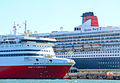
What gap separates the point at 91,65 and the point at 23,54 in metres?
20.8

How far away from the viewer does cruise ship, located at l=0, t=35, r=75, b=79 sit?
9138 centimetres

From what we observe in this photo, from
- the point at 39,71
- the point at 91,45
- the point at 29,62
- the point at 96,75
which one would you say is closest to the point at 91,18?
the point at 91,45

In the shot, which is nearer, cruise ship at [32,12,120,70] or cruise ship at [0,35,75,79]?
cruise ship at [0,35,75,79]

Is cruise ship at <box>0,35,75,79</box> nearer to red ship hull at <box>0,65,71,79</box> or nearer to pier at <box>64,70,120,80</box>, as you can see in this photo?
red ship hull at <box>0,65,71,79</box>

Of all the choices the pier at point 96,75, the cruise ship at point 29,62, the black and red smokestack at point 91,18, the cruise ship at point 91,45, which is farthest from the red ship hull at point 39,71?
the black and red smokestack at point 91,18

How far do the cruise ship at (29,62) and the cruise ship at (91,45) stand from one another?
14383 mm

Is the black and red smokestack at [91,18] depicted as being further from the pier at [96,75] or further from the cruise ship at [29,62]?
the cruise ship at [29,62]

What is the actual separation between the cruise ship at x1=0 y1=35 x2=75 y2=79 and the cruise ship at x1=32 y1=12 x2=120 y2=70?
14383 mm

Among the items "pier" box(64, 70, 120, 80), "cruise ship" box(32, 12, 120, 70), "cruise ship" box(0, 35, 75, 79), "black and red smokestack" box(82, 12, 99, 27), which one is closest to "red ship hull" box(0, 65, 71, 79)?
"cruise ship" box(0, 35, 75, 79)

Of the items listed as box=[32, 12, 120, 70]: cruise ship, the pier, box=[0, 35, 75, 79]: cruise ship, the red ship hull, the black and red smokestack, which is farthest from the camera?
the black and red smokestack

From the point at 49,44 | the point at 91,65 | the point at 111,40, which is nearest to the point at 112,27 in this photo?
the point at 111,40

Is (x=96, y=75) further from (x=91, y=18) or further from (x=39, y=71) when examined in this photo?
(x=91, y=18)

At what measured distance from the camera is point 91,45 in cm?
11100

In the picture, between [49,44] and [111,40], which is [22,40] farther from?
[111,40]
